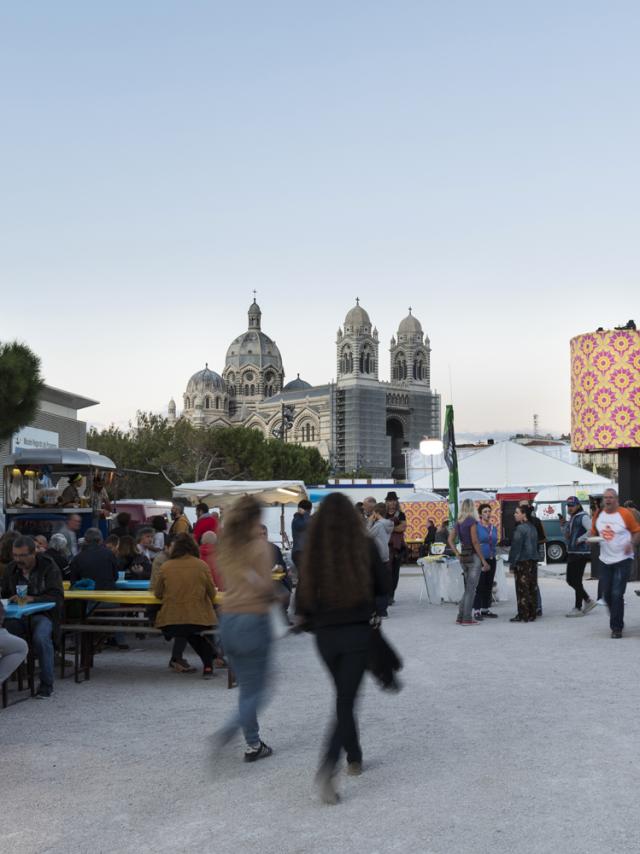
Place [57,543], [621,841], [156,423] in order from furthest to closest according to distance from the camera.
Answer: [156,423], [57,543], [621,841]

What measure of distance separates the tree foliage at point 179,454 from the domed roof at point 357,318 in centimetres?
8206

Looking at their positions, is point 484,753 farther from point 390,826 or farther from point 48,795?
point 48,795

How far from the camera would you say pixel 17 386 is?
63.6 ft


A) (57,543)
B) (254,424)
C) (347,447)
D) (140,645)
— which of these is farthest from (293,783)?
(254,424)

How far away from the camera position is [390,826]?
479 cm

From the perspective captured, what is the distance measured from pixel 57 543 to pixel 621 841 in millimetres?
7738

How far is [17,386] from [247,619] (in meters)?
14.5

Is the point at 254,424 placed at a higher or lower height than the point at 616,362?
higher

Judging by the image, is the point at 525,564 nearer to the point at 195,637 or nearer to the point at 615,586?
the point at 615,586

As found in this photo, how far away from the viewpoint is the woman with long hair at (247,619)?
5984mm

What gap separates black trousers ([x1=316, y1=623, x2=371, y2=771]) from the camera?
5.47 metres

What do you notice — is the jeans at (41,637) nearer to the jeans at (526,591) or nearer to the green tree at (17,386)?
the jeans at (526,591)

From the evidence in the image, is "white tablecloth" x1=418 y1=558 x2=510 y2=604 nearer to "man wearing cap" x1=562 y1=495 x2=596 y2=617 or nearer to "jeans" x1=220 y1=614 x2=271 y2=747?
"man wearing cap" x1=562 y1=495 x2=596 y2=617

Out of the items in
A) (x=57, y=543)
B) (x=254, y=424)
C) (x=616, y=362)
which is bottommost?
(x=57, y=543)
